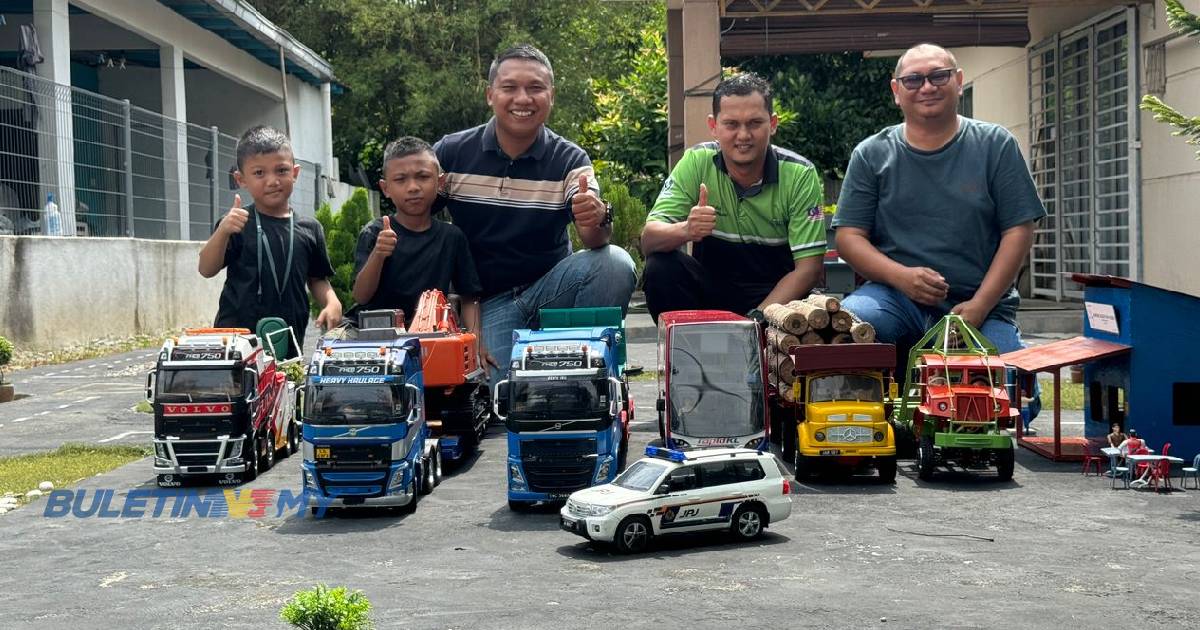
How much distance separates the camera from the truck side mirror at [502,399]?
10603 mm

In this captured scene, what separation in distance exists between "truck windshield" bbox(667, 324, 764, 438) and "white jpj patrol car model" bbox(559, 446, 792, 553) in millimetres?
1270

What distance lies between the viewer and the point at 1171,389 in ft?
37.8

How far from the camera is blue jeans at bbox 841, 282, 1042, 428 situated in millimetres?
12125

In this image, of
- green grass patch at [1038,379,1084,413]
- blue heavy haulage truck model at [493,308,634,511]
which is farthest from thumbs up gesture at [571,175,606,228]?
green grass patch at [1038,379,1084,413]

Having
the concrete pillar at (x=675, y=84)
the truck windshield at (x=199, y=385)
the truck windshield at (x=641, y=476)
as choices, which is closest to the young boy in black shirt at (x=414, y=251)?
the truck windshield at (x=199, y=385)

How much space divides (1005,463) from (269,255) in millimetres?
5980

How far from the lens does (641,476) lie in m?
9.66

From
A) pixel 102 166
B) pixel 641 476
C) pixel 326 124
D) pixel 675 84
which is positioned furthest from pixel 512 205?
pixel 326 124

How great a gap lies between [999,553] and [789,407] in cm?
315

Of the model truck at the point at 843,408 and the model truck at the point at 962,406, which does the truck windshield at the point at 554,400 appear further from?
the model truck at the point at 962,406

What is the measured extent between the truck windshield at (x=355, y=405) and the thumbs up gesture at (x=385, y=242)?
1930mm

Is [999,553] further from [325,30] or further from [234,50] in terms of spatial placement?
[325,30]

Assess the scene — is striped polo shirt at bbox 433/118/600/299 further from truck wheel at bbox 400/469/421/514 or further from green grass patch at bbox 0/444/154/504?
green grass patch at bbox 0/444/154/504

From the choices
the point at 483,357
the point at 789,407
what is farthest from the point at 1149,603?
the point at 483,357
